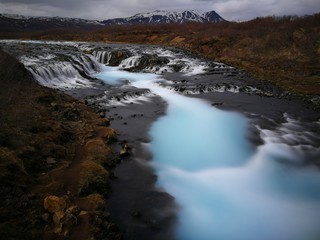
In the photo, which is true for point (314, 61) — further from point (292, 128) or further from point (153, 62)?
point (292, 128)

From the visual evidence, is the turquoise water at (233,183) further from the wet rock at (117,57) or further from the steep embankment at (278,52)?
the wet rock at (117,57)

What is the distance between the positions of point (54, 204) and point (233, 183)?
17.8 feet

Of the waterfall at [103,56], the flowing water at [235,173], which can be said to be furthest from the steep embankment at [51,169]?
the waterfall at [103,56]

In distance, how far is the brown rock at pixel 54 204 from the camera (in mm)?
7070

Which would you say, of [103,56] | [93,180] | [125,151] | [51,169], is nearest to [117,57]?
[103,56]

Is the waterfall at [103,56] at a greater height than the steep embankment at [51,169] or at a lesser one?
greater

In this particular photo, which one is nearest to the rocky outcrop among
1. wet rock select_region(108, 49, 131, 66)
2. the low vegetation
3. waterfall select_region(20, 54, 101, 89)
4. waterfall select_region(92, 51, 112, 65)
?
wet rock select_region(108, 49, 131, 66)

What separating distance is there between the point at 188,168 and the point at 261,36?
3185cm

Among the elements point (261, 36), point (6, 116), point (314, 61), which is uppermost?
point (261, 36)

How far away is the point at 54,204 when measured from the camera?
7156 millimetres

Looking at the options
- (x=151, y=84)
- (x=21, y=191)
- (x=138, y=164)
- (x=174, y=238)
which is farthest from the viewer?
(x=151, y=84)

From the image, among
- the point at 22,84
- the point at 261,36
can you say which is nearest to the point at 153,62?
the point at 261,36

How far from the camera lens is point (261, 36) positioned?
3734cm

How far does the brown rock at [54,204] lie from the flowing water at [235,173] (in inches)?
114
